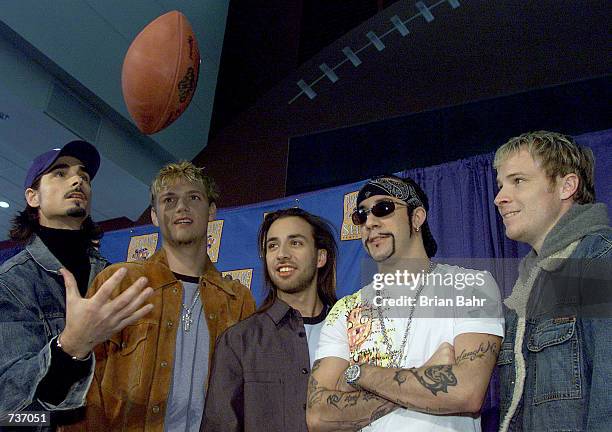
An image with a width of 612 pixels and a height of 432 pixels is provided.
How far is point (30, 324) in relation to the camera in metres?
2.23

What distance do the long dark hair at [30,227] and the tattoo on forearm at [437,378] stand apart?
167cm

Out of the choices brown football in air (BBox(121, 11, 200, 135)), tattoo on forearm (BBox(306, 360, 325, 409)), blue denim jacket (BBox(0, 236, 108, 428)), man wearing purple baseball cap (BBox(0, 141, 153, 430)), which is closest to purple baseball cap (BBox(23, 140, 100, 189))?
man wearing purple baseball cap (BBox(0, 141, 153, 430))

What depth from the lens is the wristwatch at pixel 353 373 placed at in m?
1.88

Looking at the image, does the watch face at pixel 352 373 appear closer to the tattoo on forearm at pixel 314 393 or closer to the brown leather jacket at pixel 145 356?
the tattoo on forearm at pixel 314 393

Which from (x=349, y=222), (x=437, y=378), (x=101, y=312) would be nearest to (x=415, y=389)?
(x=437, y=378)

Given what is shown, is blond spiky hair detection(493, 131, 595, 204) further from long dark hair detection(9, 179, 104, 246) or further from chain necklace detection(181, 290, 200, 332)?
long dark hair detection(9, 179, 104, 246)

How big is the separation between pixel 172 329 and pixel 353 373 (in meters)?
0.91

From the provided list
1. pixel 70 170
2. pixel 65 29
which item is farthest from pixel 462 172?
pixel 65 29

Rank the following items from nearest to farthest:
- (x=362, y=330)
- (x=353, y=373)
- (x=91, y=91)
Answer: (x=353, y=373), (x=362, y=330), (x=91, y=91)

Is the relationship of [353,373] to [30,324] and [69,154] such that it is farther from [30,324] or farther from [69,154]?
[69,154]

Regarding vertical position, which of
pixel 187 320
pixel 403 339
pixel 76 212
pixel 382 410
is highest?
pixel 76 212

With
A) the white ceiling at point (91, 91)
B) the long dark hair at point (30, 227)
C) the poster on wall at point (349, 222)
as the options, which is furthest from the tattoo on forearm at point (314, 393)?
the white ceiling at point (91, 91)

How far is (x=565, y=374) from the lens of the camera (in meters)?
1.77

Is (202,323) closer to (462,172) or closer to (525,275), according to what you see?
(525,275)
